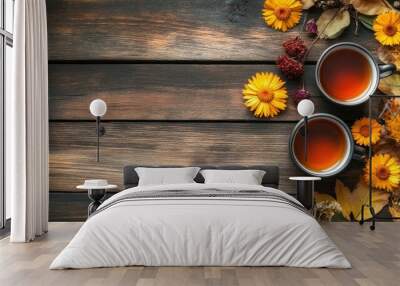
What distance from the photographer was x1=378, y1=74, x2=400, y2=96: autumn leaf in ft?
18.9

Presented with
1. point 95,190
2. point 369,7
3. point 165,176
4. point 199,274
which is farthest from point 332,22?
point 199,274

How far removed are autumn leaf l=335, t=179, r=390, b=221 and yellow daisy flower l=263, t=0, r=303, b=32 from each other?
5.40ft

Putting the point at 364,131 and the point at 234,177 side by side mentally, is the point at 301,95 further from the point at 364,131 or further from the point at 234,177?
the point at 234,177

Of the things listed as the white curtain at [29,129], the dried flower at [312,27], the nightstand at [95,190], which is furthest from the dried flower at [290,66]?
the white curtain at [29,129]

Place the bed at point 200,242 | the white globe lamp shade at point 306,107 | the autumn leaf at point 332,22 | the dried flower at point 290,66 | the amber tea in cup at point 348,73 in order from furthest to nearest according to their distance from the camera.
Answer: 1. the autumn leaf at point 332,22
2. the dried flower at point 290,66
3. the amber tea in cup at point 348,73
4. the white globe lamp shade at point 306,107
5. the bed at point 200,242

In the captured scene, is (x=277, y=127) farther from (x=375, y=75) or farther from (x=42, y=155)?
(x=42, y=155)

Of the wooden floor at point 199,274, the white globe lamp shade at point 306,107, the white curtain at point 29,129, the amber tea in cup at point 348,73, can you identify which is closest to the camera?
the wooden floor at point 199,274

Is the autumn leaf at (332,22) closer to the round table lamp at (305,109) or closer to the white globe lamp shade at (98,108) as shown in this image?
the round table lamp at (305,109)

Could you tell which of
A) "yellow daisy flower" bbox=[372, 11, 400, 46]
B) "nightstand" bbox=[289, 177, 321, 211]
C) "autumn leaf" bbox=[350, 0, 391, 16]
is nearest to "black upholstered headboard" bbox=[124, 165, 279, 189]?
"nightstand" bbox=[289, 177, 321, 211]

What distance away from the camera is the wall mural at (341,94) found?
5.65 m

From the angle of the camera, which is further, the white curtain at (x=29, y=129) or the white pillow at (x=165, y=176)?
the white pillow at (x=165, y=176)

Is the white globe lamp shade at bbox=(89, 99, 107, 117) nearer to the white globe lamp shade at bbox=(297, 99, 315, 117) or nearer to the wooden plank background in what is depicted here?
the wooden plank background

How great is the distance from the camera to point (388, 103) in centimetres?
577

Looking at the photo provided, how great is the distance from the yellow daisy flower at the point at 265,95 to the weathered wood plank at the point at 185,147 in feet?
0.51
